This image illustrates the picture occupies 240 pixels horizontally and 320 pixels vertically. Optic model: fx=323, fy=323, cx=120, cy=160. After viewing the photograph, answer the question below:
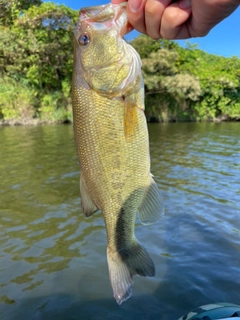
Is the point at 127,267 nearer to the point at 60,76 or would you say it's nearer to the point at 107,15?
the point at 107,15

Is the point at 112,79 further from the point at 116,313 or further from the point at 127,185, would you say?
the point at 116,313

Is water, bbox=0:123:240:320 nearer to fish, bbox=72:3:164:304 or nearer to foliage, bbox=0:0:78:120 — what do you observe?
fish, bbox=72:3:164:304

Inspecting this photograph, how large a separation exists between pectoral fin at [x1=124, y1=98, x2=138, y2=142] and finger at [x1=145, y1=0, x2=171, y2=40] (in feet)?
1.69

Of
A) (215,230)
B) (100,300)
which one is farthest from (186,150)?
Answer: (100,300)

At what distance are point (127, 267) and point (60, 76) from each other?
34439mm

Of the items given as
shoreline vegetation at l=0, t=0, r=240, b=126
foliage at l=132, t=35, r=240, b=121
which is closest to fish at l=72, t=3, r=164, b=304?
shoreline vegetation at l=0, t=0, r=240, b=126

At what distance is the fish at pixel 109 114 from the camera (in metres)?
2.18

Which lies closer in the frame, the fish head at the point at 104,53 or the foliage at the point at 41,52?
the fish head at the point at 104,53

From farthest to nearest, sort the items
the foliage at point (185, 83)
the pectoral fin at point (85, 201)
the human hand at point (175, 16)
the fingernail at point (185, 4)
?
the foliage at point (185, 83) → the pectoral fin at point (85, 201) → the fingernail at point (185, 4) → the human hand at point (175, 16)

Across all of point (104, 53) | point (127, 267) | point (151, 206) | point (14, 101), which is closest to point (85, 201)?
point (151, 206)

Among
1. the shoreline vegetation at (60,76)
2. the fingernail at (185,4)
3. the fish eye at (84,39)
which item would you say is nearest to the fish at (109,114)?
the fish eye at (84,39)

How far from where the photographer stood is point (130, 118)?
7.14ft

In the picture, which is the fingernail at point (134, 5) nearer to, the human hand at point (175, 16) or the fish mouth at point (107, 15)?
the human hand at point (175, 16)

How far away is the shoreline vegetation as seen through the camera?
30297 millimetres
